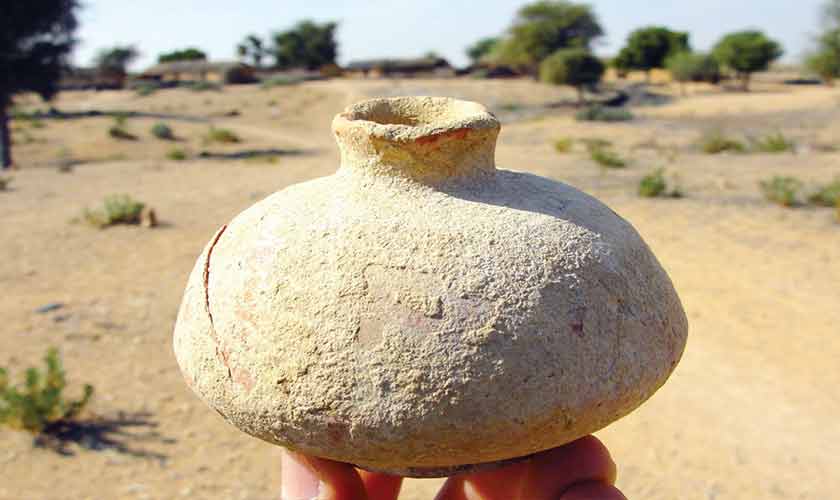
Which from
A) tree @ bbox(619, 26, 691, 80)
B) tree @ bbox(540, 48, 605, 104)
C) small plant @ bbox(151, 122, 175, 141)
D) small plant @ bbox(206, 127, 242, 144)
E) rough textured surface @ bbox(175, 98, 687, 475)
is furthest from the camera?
tree @ bbox(619, 26, 691, 80)

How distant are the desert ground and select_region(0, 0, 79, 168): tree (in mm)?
1716

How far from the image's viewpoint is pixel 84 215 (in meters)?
8.82

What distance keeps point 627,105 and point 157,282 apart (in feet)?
75.0

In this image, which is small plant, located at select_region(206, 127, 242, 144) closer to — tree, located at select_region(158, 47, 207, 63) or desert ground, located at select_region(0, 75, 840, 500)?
desert ground, located at select_region(0, 75, 840, 500)

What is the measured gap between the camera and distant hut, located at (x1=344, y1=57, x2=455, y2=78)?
38.6 m

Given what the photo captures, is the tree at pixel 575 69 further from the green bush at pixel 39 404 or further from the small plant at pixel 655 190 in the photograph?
the green bush at pixel 39 404

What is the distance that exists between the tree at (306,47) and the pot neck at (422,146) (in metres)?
47.7

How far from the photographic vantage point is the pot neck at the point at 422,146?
190 centimetres

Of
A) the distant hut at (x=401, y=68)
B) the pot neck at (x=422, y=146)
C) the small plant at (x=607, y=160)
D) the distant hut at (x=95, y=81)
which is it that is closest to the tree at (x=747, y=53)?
the distant hut at (x=401, y=68)

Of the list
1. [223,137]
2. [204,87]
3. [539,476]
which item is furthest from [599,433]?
[204,87]

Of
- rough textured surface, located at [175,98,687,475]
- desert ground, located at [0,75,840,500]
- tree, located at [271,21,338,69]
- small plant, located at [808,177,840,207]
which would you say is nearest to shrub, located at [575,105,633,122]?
desert ground, located at [0,75,840,500]

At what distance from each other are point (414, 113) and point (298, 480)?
45.3 inches

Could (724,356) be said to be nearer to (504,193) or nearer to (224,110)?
(504,193)

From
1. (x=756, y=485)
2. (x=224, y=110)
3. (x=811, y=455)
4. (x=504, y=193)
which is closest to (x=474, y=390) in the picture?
(x=504, y=193)
